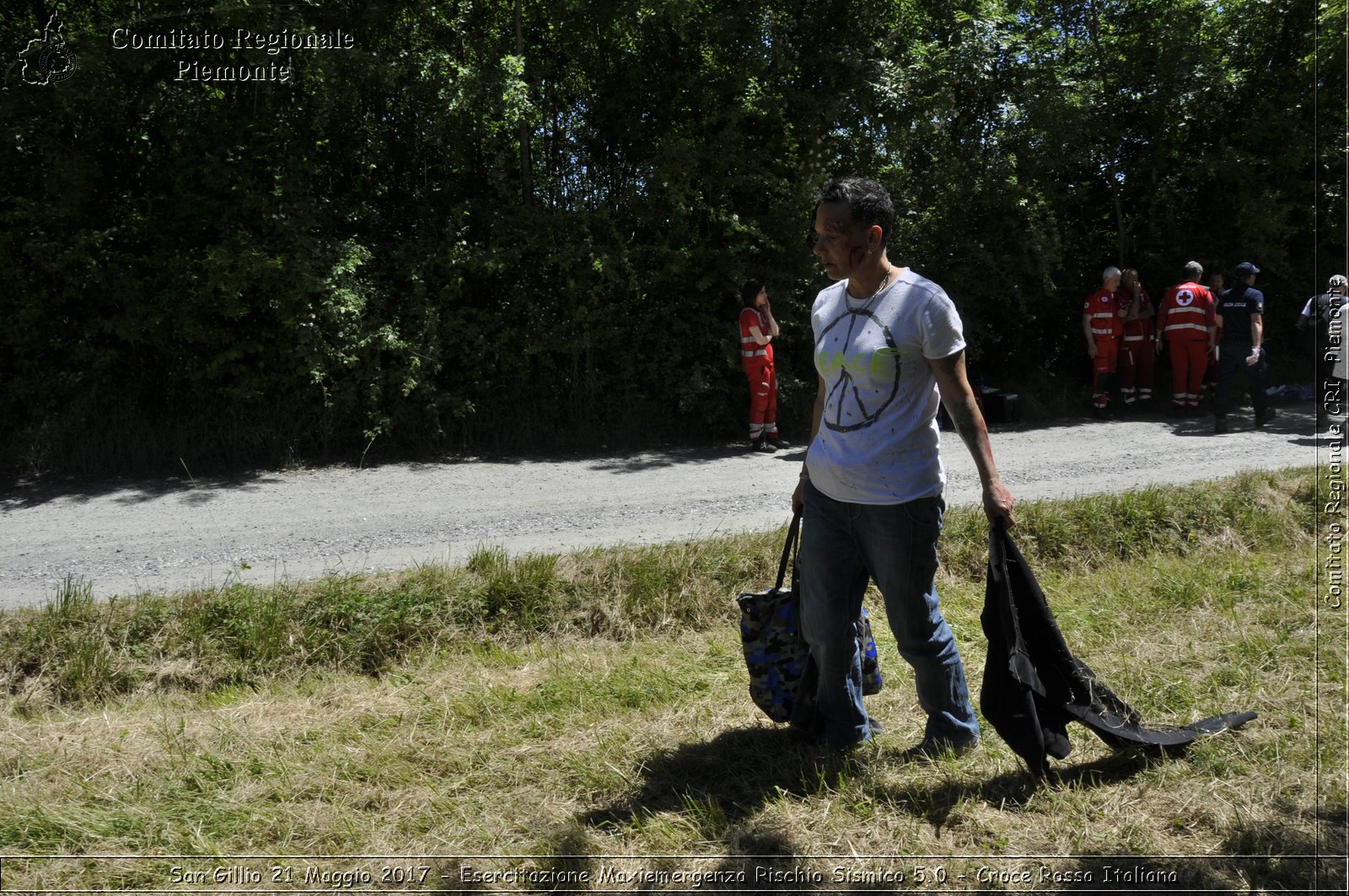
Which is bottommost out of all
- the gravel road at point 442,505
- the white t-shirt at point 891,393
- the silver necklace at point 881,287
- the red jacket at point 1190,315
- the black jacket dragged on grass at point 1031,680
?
the black jacket dragged on grass at point 1031,680

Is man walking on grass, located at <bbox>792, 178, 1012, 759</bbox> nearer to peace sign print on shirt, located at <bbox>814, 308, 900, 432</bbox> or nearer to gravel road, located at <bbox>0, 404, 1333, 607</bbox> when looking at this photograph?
peace sign print on shirt, located at <bbox>814, 308, 900, 432</bbox>

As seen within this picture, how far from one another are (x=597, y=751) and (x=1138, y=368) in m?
12.4

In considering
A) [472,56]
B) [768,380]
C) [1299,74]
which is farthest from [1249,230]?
[472,56]

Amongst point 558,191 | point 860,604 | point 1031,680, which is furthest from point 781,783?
point 558,191

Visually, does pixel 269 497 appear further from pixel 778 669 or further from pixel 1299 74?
pixel 1299 74

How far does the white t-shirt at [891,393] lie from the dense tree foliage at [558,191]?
725 cm

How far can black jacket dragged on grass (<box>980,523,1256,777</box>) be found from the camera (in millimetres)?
3479

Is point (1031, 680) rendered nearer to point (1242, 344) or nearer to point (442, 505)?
point (442, 505)

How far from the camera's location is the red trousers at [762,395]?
10.8 meters

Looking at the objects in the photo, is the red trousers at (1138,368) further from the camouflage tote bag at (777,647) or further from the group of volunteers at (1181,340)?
the camouflage tote bag at (777,647)

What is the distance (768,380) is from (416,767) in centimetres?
757

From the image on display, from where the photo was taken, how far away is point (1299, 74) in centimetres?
1375

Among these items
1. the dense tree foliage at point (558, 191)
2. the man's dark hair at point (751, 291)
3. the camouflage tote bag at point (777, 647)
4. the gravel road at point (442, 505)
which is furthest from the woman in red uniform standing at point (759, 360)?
the camouflage tote bag at point (777, 647)

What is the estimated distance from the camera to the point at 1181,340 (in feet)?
42.9
